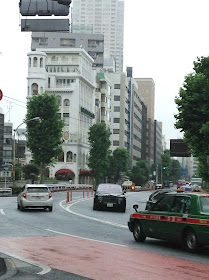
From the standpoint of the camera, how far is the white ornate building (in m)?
105

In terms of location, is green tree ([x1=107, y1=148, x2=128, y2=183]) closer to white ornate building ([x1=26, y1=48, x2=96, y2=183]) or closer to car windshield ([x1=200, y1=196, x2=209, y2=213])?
white ornate building ([x1=26, y1=48, x2=96, y2=183])

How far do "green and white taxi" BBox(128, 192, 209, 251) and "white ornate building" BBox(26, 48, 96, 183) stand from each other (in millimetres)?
89543

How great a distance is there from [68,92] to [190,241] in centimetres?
9555

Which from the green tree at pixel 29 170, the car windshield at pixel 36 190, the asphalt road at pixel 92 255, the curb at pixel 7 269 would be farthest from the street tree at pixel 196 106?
the green tree at pixel 29 170

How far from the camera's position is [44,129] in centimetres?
7625

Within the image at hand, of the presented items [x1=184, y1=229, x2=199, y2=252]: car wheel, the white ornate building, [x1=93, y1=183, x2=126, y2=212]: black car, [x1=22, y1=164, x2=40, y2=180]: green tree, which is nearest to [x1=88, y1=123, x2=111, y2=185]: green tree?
the white ornate building

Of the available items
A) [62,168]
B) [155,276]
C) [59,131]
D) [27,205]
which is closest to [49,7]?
[155,276]

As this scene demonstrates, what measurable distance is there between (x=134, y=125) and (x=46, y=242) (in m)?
157

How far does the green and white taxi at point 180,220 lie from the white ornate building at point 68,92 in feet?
294

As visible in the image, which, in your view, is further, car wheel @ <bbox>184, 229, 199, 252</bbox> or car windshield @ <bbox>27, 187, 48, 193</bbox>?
car windshield @ <bbox>27, 187, 48, 193</bbox>

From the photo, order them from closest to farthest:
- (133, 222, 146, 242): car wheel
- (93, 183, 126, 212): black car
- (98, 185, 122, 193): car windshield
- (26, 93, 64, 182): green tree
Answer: (133, 222, 146, 242): car wheel → (93, 183, 126, 212): black car → (98, 185, 122, 193): car windshield → (26, 93, 64, 182): green tree

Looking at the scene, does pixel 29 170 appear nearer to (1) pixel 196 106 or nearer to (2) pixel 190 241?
(1) pixel 196 106

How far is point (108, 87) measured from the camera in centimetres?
13538

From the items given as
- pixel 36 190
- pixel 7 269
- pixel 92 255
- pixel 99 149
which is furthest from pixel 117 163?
pixel 7 269
